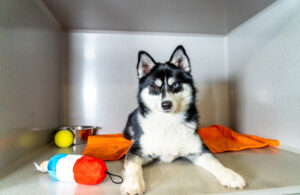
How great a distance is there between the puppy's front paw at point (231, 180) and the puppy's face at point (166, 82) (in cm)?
51

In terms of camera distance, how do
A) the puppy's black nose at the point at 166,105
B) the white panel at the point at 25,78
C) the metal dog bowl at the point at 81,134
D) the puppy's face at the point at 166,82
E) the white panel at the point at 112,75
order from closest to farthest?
the white panel at the point at 25,78
the puppy's black nose at the point at 166,105
the puppy's face at the point at 166,82
the metal dog bowl at the point at 81,134
the white panel at the point at 112,75

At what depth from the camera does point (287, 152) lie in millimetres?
1439

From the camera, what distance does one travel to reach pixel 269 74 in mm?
1702

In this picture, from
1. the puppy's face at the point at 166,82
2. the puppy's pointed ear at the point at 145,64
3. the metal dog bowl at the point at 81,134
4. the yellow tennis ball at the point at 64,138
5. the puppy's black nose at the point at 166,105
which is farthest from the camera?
the metal dog bowl at the point at 81,134

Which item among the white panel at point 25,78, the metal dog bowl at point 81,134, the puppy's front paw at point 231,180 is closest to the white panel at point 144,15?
the white panel at point 25,78

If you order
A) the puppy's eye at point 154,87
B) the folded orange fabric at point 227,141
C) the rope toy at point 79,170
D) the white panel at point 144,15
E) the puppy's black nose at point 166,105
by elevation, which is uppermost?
the white panel at point 144,15

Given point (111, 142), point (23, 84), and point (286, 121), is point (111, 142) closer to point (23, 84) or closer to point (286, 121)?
point (23, 84)

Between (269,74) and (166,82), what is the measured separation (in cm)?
106

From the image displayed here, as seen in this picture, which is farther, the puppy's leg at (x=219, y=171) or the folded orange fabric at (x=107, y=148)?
the folded orange fabric at (x=107, y=148)

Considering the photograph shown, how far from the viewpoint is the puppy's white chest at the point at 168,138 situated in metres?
1.23

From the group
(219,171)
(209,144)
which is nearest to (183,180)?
(219,171)

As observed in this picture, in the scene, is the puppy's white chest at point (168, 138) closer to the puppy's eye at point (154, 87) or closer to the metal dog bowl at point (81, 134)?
the puppy's eye at point (154, 87)

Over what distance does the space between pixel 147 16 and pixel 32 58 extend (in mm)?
1142

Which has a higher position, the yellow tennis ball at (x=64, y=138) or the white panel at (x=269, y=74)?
the white panel at (x=269, y=74)
